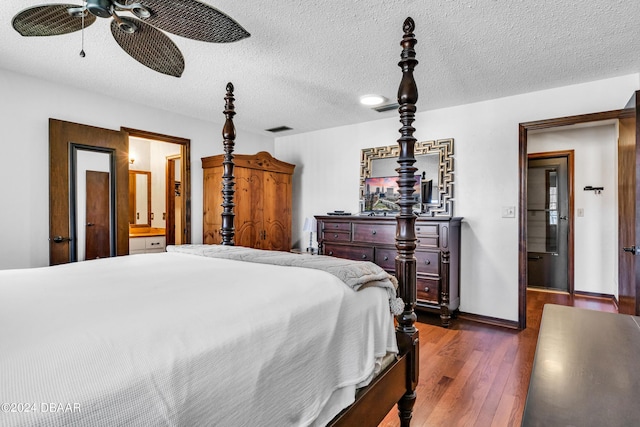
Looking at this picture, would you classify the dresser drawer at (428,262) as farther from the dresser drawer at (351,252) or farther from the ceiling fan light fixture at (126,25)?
the ceiling fan light fixture at (126,25)

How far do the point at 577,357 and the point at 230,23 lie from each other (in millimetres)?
1812

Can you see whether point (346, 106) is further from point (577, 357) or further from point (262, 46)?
point (577, 357)

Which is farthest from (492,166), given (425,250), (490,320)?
(490,320)

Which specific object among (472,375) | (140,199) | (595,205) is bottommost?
(472,375)

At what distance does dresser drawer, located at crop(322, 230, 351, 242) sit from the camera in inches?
159

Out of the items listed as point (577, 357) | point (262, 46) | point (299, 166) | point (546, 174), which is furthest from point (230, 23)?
point (546, 174)

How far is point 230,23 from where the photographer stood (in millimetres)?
1599

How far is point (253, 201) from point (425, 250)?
2146 millimetres

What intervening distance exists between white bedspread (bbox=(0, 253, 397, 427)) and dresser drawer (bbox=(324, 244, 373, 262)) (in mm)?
2276

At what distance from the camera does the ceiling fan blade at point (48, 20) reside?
1.55 m

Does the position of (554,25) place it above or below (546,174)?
above

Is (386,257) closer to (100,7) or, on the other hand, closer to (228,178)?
(228,178)

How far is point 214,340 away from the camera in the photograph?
2.83 ft

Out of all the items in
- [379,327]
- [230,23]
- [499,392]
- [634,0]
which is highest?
[634,0]
